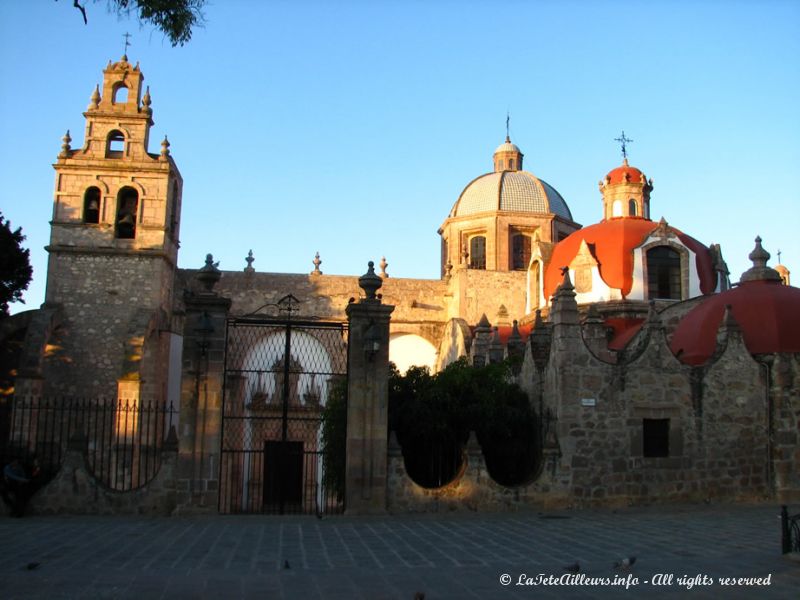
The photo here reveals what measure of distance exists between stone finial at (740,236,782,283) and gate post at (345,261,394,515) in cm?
1017

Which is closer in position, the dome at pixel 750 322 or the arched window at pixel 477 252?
the dome at pixel 750 322

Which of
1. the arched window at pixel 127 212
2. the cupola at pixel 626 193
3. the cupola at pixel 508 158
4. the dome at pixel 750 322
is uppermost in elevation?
the cupola at pixel 508 158

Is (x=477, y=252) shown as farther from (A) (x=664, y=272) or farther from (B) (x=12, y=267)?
(B) (x=12, y=267)

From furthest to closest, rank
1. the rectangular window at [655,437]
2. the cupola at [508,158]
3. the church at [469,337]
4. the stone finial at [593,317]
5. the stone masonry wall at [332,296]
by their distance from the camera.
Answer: the cupola at [508,158], the stone masonry wall at [332,296], the stone finial at [593,317], the rectangular window at [655,437], the church at [469,337]

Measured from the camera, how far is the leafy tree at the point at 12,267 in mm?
22812

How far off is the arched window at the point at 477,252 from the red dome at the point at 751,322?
16.9 metres

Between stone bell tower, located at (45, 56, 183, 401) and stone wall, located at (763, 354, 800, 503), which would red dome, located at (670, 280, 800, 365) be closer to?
stone wall, located at (763, 354, 800, 503)

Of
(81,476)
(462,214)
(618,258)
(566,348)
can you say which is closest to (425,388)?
(566,348)

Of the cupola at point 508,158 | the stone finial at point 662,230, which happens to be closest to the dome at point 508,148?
the cupola at point 508,158

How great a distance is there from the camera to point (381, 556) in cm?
909

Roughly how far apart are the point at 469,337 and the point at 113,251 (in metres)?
12.5

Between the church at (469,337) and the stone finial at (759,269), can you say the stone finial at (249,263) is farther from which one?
the stone finial at (759,269)

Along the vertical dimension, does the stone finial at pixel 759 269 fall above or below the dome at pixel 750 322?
above

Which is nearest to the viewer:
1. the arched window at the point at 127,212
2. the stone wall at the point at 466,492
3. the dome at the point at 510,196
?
the stone wall at the point at 466,492
